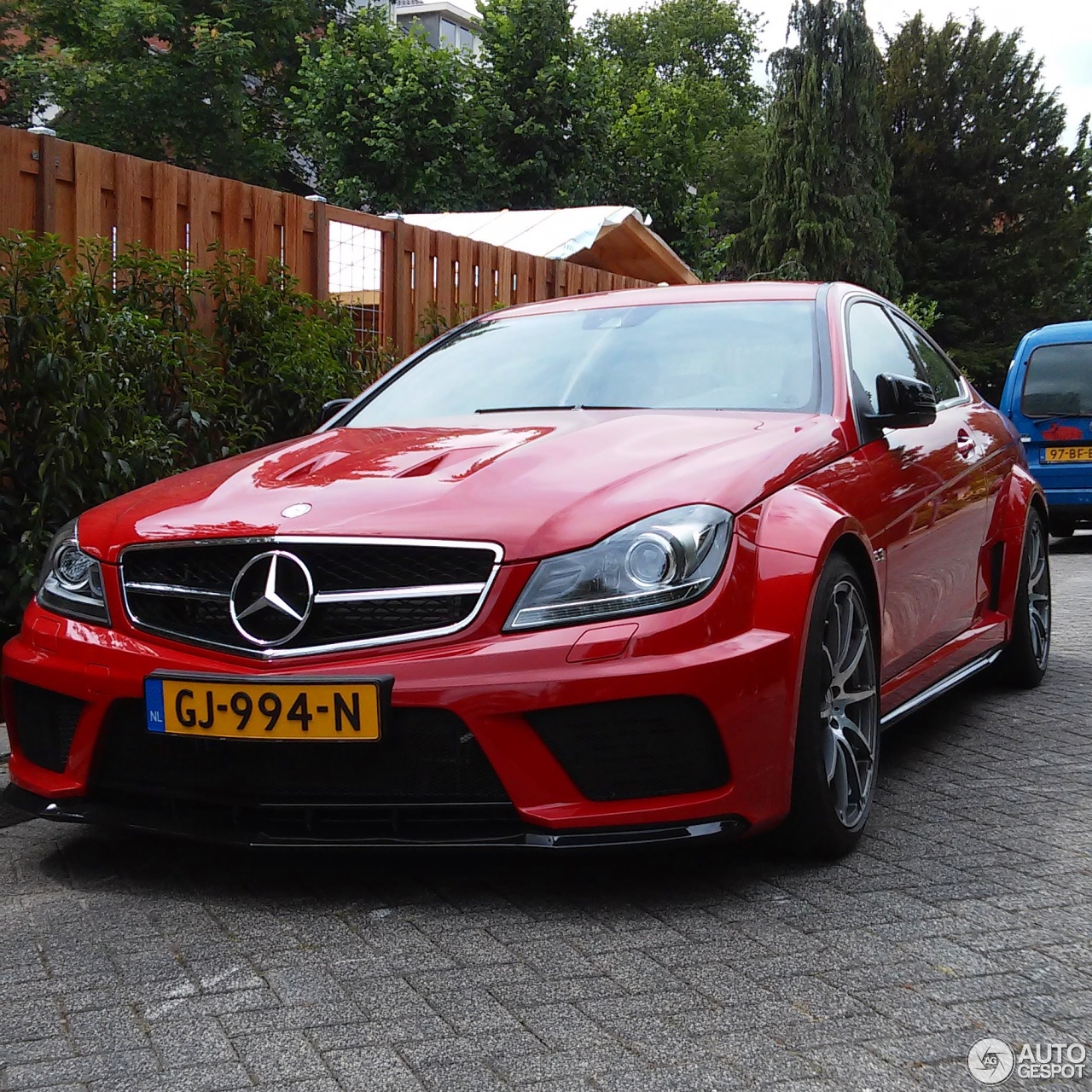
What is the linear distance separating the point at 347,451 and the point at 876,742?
1.60 m

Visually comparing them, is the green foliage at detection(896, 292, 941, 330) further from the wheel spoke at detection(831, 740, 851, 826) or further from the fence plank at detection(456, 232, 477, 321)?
the wheel spoke at detection(831, 740, 851, 826)

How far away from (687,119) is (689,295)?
34718mm

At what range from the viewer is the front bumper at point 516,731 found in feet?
9.84

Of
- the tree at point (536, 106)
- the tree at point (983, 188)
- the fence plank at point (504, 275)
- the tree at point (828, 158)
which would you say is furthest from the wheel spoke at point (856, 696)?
the tree at point (983, 188)

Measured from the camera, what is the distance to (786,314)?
456 cm

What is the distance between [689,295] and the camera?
486 cm

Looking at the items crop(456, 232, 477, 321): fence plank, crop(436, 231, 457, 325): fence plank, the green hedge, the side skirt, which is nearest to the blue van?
crop(456, 232, 477, 321): fence plank

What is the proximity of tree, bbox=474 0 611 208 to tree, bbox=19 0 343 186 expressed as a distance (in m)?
5.86

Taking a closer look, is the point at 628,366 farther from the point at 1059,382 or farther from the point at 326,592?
the point at 1059,382

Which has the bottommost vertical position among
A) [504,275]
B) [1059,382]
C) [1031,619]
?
[1031,619]

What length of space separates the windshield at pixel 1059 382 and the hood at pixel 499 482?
1013 cm

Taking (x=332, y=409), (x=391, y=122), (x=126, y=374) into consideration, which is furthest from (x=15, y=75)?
(x=332, y=409)

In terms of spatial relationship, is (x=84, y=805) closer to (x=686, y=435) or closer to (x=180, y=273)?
(x=686, y=435)

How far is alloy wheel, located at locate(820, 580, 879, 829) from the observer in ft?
11.5
